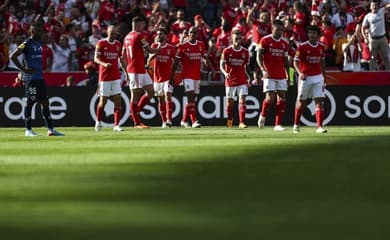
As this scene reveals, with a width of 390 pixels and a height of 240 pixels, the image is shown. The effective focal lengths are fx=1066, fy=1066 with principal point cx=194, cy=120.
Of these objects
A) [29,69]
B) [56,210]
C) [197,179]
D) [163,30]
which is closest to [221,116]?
[163,30]

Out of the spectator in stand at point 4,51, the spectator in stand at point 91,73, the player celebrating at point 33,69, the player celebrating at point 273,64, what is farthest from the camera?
the spectator in stand at point 4,51

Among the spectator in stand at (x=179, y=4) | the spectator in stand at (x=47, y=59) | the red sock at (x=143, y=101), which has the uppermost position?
the spectator in stand at (x=179, y=4)

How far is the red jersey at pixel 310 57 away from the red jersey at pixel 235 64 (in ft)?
12.4

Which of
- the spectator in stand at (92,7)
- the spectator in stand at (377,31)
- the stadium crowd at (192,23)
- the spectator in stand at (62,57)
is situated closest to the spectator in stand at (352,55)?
the stadium crowd at (192,23)

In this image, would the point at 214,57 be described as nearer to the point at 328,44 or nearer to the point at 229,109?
the point at 328,44

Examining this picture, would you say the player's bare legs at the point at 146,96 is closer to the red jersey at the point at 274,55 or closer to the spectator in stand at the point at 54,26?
the red jersey at the point at 274,55

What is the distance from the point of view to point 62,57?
29609 mm

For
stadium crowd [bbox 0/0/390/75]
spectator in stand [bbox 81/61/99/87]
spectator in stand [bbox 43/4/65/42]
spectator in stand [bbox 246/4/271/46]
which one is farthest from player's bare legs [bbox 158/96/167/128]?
spectator in stand [bbox 43/4/65/42]

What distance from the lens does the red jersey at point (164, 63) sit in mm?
25328

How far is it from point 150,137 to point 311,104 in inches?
337

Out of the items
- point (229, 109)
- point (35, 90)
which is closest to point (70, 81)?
point (229, 109)

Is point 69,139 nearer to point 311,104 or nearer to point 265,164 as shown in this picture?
point 265,164

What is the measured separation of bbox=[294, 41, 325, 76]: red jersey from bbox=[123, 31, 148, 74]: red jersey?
429cm

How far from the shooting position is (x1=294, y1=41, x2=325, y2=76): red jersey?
20.6 metres
